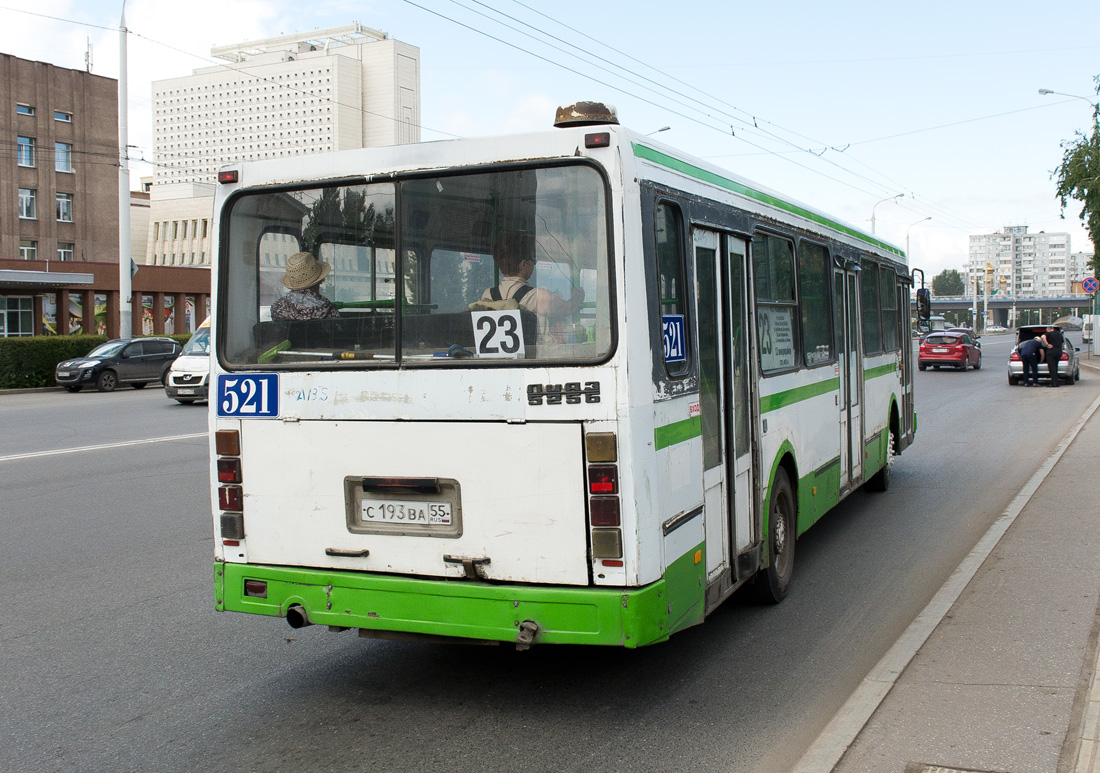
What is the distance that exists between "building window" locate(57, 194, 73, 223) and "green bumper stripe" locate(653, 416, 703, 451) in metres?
62.5

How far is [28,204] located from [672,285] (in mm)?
62142

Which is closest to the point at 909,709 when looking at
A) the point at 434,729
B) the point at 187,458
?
the point at 434,729

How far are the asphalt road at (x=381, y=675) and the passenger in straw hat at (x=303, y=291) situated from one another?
6.00 feet

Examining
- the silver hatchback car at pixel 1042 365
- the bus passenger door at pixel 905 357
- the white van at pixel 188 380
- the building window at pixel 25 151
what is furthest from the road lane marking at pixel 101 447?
the building window at pixel 25 151

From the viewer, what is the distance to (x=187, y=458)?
13188mm

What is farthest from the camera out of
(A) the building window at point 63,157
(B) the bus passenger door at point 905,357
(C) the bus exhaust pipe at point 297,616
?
(A) the building window at point 63,157

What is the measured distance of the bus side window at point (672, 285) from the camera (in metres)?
4.69

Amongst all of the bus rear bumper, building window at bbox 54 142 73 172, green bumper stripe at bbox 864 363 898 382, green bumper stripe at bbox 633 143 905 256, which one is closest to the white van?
green bumper stripe at bbox 864 363 898 382

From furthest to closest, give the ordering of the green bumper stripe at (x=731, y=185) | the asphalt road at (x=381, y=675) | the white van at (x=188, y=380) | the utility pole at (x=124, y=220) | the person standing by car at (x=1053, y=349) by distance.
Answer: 1. the utility pole at (x=124, y=220)
2. the person standing by car at (x=1053, y=349)
3. the white van at (x=188, y=380)
4. the green bumper stripe at (x=731, y=185)
5. the asphalt road at (x=381, y=675)

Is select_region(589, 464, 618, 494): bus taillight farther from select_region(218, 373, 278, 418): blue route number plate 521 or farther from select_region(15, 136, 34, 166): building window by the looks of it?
select_region(15, 136, 34, 166): building window

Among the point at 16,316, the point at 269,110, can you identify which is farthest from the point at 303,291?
the point at 269,110

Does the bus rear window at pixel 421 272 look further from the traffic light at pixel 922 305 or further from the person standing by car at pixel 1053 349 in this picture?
the person standing by car at pixel 1053 349

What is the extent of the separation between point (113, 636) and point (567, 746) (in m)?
2.98

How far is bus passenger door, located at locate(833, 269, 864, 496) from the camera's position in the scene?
837 cm
